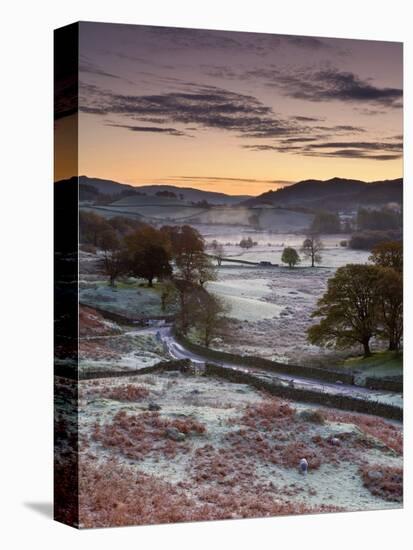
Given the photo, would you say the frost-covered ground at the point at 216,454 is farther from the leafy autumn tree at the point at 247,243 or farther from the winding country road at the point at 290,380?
the leafy autumn tree at the point at 247,243

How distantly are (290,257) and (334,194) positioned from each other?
0.91m

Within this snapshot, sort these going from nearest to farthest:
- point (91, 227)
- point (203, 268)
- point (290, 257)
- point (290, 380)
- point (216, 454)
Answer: point (91, 227) → point (216, 454) → point (203, 268) → point (290, 380) → point (290, 257)

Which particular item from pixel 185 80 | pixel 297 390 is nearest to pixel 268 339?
pixel 297 390

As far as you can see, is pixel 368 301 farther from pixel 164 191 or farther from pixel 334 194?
pixel 164 191

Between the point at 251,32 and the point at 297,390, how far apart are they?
3.91 metres

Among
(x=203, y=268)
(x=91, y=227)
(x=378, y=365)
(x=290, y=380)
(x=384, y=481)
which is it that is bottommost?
(x=384, y=481)

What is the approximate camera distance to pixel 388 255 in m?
17.3

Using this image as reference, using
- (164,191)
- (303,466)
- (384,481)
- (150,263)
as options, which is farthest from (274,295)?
(384,481)

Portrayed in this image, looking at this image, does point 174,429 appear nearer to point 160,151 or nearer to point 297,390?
point 297,390

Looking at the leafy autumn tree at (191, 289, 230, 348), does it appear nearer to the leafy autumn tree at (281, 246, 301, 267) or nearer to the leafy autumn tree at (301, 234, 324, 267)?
the leafy autumn tree at (281, 246, 301, 267)

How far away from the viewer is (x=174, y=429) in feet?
52.1

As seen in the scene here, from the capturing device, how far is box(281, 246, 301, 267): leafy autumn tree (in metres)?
17.0

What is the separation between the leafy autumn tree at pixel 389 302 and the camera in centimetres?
1722

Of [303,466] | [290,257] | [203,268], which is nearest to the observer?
[303,466]
